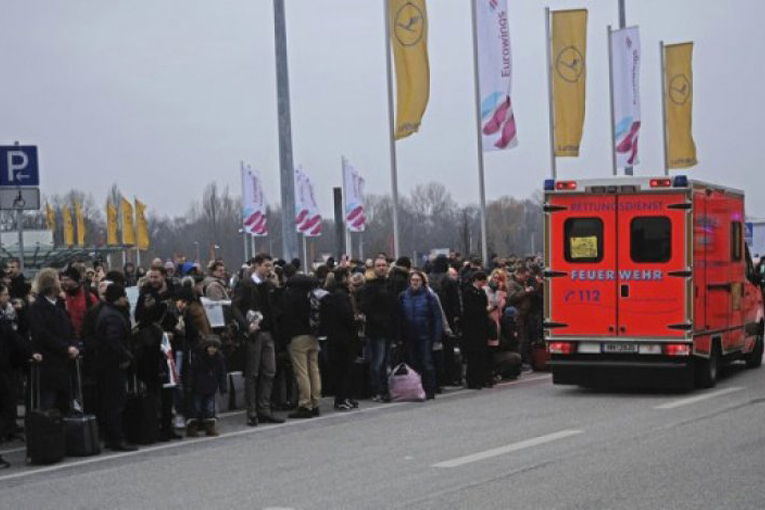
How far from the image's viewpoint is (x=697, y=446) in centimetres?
1193

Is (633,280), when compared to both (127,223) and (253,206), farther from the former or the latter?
(127,223)

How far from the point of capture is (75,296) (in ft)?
50.5

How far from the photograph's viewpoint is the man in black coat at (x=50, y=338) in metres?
12.9

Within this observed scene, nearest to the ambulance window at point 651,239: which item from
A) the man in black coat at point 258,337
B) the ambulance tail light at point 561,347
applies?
the ambulance tail light at point 561,347

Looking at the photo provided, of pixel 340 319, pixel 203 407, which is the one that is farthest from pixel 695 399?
pixel 203 407

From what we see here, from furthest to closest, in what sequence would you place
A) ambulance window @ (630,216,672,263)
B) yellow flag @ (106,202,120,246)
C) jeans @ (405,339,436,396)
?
yellow flag @ (106,202,120,246) → jeans @ (405,339,436,396) → ambulance window @ (630,216,672,263)

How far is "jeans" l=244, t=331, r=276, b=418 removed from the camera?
50.0ft

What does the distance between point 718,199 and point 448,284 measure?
176 inches

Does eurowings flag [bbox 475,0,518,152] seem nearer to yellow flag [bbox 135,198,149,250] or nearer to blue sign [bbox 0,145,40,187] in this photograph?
blue sign [bbox 0,145,40,187]

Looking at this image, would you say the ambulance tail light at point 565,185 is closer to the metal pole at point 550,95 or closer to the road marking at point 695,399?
the road marking at point 695,399

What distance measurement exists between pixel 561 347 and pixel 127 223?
4581 cm

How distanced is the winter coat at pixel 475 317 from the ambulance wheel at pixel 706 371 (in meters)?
3.30

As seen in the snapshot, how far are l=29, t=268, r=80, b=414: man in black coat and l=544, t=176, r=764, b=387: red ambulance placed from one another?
7.48 metres

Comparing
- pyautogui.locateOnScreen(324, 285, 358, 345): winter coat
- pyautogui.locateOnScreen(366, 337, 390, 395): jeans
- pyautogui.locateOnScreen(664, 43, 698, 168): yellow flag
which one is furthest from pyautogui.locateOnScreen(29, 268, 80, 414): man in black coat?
pyautogui.locateOnScreen(664, 43, 698, 168): yellow flag
